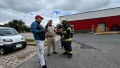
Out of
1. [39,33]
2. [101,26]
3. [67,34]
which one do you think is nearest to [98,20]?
[101,26]

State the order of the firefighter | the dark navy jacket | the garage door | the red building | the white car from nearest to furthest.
Answer: the dark navy jacket
the firefighter
the white car
the red building
the garage door

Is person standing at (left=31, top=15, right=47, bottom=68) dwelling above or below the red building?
below

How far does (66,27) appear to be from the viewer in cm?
617

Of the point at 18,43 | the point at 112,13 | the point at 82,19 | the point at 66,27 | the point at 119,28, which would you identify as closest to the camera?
the point at 66,27

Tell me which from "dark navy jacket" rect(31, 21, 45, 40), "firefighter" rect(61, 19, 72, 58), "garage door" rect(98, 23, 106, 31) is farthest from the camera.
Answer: "garage door" rect(98, 23, 106, 31)

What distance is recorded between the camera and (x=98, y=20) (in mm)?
27094

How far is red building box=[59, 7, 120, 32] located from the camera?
25.3 m

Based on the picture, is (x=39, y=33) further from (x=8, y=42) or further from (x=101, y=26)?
(x=101, y=26)

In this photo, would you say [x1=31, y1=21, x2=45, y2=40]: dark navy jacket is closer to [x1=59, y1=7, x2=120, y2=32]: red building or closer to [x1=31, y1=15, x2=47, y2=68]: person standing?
[x1=31, y1=15, x2=47, y2=68]: person standing

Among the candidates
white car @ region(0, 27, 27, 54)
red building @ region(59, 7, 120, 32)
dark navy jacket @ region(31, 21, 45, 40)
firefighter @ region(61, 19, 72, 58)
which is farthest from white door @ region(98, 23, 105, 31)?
dark navy jacket @ region(31, 21, 45, 40)

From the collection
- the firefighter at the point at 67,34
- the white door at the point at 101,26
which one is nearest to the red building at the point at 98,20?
the white door at the point at 101,26

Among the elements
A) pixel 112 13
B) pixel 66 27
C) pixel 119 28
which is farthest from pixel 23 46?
pixel 112 13

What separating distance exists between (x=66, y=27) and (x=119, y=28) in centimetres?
2048

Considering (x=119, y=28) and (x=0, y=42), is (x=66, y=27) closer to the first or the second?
(x=0, y=42)
